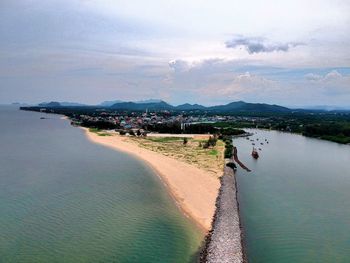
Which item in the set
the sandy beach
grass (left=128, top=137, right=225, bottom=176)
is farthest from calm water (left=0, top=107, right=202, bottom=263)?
grass (left=128, top=137, right=225, bottom=176)

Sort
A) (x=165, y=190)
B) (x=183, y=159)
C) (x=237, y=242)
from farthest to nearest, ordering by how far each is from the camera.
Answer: (x=183, y=159)
(x=165, y=190)
(x=237, y=242)

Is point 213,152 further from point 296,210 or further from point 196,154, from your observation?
point 296,210

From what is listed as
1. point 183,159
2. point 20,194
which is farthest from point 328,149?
point 20,194

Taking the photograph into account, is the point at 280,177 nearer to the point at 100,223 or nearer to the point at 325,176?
the point at 325,176

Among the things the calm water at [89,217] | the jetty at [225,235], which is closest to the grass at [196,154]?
the calm water at [89,217]

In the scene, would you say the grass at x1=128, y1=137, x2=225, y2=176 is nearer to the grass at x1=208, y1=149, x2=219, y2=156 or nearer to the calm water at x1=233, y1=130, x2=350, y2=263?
the grass at x1=208, y1=149, x2=219, y2=156

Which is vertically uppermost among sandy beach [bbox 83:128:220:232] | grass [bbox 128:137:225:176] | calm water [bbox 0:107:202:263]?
grass [bbox 128:137:225:176]

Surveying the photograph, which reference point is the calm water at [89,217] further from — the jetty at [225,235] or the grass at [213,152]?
the grass at [213,152]
